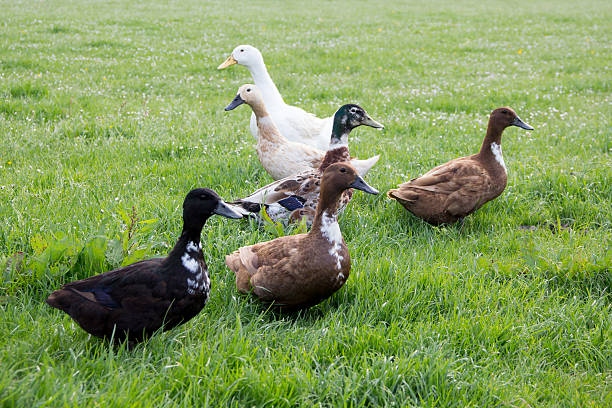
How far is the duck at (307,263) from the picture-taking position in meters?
3.14

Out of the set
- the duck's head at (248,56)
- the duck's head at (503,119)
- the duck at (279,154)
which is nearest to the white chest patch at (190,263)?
the duck at (279,154)

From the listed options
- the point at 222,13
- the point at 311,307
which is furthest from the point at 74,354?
the point at 222,13

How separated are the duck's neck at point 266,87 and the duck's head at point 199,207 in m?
3.71

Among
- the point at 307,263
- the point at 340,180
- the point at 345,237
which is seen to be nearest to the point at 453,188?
the point at 345,237

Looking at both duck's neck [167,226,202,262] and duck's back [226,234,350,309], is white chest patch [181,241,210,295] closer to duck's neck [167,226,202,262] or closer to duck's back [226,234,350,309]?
duck's neck [167,226,202,262]

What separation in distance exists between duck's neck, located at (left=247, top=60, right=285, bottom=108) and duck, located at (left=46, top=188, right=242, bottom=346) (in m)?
3.77

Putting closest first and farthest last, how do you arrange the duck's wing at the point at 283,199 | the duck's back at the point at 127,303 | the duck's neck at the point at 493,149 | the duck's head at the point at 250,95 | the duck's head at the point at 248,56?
the duck's back at the point at 127,303
the duck's wing at the point at 283,199
the duck's neck at the point at 493,149
the duck's head at the point at 250,95
the duck's head at the point at 248,56

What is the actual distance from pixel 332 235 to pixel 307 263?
0.80 feet

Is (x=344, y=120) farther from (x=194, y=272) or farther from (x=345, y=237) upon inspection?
(x=194, y=272)

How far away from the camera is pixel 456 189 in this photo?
4.46 metres

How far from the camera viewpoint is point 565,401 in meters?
2.56

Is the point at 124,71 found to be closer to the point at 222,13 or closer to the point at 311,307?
the point at 311,307

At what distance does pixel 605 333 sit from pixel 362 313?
1.38m

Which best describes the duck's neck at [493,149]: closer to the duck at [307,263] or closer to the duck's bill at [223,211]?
the duck at [307,263]
